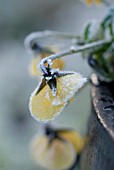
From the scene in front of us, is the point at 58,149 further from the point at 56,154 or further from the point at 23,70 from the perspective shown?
the point at 23,70

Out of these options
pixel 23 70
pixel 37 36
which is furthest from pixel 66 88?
pixel 23 70

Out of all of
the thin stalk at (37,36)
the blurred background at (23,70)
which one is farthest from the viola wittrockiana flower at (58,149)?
the blurred background at (23,70)

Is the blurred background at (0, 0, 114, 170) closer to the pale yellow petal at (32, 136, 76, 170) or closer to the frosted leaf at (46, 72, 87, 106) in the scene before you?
the pale yellow petal at (32, 136, 76, 170)

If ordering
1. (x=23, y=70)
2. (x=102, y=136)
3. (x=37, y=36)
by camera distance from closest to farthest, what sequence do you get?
1. (x=102, y=136)
2. (x=37, y=36)
3. (x=23, y=70)

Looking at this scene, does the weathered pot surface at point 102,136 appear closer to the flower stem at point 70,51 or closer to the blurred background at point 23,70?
the flower stem at point 70,51

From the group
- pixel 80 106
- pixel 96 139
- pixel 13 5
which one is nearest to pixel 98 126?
pixel 96 139

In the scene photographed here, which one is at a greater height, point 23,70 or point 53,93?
point 53,93

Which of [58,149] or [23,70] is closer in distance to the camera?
[58,149]

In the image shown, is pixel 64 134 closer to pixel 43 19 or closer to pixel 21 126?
pixel 21 126

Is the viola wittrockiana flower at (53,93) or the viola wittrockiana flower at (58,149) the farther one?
the viola wittrockiana flower at (58,149)
